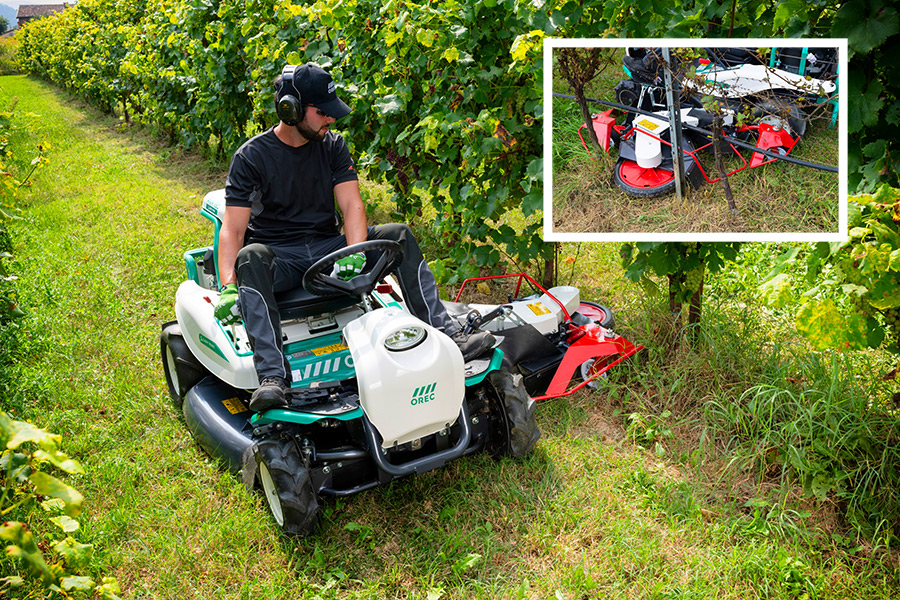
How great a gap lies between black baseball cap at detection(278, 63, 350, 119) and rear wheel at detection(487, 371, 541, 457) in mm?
1432

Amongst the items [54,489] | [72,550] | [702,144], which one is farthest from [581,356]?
[54,489]

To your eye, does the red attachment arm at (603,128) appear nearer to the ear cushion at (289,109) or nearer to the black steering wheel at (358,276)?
the black steering wheel at (358,276)

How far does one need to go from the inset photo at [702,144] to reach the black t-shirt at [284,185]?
129 centimetres

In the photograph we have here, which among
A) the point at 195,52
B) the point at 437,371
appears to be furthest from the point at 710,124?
the point at 195,52

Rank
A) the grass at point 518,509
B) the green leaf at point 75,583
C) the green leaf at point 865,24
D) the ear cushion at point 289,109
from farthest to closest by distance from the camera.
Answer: the ear cushion at point 289,109, the grass at point 518,509, the green leaf at point 865,24, the green leaf at point 75,583

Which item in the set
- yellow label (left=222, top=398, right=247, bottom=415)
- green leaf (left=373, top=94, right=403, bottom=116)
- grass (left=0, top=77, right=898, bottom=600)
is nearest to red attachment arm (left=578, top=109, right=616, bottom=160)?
grass (left=0, top=77, right=898, bottom=600)

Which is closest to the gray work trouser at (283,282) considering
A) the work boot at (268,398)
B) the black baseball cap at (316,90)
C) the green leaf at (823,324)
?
the work boot at (268,398)

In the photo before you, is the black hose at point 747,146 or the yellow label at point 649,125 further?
the yellow label at point 649,125

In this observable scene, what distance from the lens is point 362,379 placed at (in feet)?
9.18

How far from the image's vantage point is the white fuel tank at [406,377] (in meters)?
2.77

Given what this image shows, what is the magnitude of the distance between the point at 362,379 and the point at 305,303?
0.78 meters

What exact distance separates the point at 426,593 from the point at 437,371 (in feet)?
2.64

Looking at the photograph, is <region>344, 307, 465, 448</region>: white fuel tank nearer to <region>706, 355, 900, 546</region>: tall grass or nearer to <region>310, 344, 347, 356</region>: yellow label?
<region>310, 344, 347, 356</region>: yellow label

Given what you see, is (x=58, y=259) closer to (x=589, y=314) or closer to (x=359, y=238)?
(x=359, y=238)
